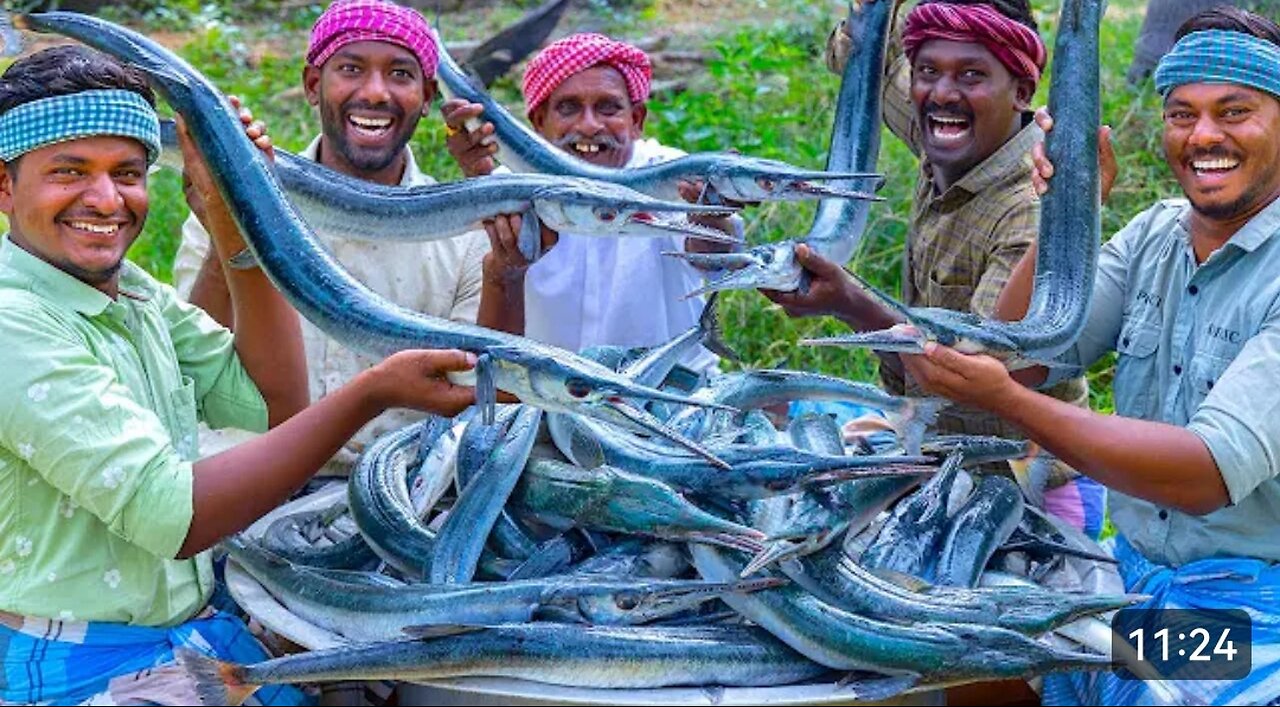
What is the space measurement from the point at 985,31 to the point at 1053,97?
0.70m

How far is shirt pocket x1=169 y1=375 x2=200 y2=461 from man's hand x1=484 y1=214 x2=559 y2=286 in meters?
0.85

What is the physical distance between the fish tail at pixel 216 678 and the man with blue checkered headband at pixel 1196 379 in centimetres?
160

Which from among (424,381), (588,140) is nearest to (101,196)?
(424,381)

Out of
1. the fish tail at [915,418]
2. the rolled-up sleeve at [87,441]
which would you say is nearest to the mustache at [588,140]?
the fish tail at [915,418]

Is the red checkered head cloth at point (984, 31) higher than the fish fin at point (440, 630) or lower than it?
higher

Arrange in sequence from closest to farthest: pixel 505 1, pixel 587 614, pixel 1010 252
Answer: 1. pixel 587 614
2. pixel 1010 252
3. pixel 505 1

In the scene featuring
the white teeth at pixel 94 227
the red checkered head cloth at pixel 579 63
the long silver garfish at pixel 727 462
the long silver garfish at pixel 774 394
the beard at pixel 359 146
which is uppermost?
the red checkered head cloth at pixel 579 63

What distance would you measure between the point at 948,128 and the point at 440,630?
8.11ft

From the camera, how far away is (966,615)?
10.4 ft

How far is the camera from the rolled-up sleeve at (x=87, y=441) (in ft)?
10.3

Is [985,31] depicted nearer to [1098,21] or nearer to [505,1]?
[1098,21]

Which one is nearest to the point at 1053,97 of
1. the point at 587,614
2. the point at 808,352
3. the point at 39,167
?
the point at 587,614

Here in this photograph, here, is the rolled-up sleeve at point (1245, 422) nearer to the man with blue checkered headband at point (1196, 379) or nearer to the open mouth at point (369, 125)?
the man with blue checkered headband at point (1196, 379)
